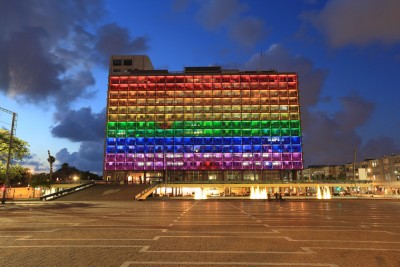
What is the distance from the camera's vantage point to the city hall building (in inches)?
4756

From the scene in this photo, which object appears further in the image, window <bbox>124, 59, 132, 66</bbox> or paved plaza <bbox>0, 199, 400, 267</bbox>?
window <bbox>124, 59, 132, 66</bbox>

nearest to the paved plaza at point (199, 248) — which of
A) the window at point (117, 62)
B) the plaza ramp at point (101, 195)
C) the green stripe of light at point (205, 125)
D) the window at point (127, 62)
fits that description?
the plaza ramp at point (101, 195)

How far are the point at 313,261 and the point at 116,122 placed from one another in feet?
391

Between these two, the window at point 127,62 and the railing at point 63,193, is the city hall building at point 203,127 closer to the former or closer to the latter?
the window at point 127,62

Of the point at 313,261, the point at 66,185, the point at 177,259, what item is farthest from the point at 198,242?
the point at 66,185

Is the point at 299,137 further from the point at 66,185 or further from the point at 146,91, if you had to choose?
the point at 66,185

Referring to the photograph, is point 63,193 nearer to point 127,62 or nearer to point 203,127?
point 203,127

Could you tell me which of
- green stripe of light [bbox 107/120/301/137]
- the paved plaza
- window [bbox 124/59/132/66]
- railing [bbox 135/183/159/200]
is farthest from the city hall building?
the paved plaza

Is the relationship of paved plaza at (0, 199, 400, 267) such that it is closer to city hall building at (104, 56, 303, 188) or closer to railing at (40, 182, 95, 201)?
railing at (40, 182, 95, 201)

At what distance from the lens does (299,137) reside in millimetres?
121250

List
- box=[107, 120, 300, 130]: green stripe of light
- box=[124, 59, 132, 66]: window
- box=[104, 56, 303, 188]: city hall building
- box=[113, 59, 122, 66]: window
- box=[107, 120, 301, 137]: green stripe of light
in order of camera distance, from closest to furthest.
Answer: box=[104, 56, 303, 188]: city hall building
box=[107, 120, 301, 137]: green stripe of light
box=[107, 120, 300, 130]: green stripe of light
box=[113, 59, 122, 66]: window
box=[124, 59, 132, 66]: window

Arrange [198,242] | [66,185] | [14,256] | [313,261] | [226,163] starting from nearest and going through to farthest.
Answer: [313,261] → [14,256] → [198,242] → [66,185] → [226,163]

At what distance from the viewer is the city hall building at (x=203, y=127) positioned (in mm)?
120812

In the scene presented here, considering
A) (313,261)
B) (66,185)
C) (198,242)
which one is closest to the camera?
(313,261)
